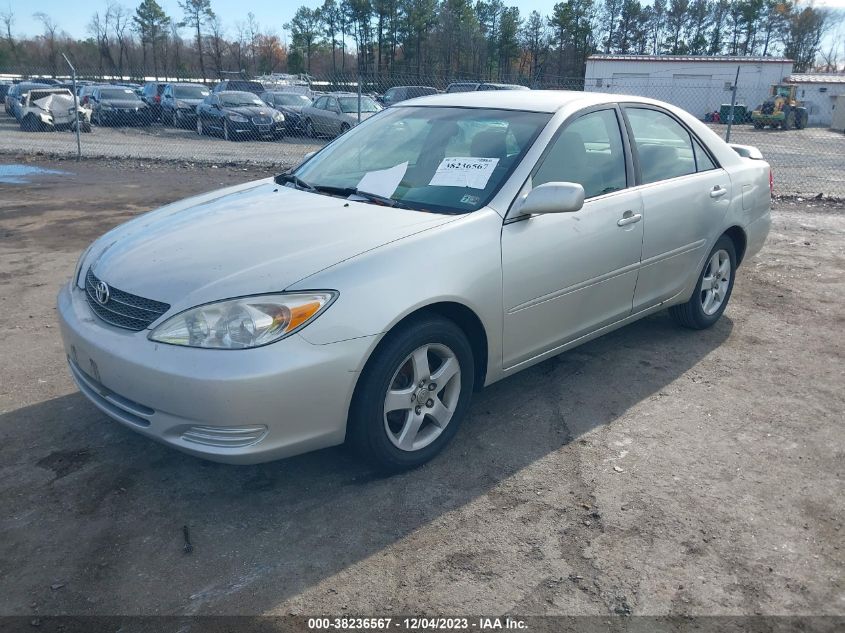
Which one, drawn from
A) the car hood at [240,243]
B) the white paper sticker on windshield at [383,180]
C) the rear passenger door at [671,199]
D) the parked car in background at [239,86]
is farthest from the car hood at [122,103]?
the rear passenger door at [671,199]

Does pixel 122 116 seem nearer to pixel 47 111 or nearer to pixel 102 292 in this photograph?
pixel 47 111

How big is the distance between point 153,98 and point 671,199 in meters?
26.1

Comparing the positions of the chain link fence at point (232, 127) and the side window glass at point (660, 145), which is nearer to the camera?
the side window glass at point (660, 145)

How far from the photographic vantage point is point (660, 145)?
181 inches

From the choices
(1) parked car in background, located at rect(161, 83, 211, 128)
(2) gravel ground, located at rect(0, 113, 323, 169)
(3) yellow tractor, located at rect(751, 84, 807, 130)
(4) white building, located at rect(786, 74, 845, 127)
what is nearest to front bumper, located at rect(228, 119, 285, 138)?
(2) gravel ground, located at rect(0, 113, 323, 169)

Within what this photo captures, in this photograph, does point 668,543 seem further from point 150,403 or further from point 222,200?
point 222,200

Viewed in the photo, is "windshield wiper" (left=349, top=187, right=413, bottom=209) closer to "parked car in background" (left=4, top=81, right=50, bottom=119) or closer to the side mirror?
the side mirror

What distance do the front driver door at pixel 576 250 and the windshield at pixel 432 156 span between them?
209 mm

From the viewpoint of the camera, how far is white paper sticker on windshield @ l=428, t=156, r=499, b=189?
Result: 12.0ft

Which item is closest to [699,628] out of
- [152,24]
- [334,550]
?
[334,550]

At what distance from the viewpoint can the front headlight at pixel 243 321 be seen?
2.79 metres

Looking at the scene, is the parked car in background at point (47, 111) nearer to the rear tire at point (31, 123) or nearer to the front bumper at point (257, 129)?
the rear tire at point (31, 123)

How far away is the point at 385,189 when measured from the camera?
3.83 metres

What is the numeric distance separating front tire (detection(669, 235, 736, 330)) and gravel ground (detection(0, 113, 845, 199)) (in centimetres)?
737
